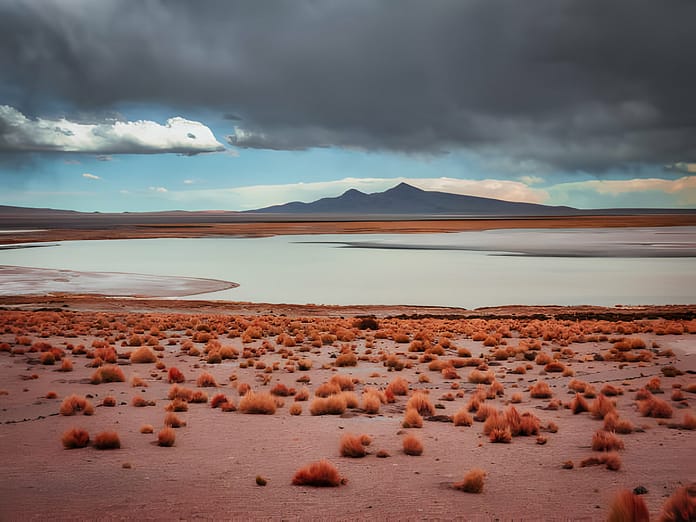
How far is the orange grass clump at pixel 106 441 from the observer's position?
32.1ft

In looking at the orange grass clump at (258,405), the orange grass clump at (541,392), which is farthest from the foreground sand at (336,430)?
the orange grass clump at (258,405)

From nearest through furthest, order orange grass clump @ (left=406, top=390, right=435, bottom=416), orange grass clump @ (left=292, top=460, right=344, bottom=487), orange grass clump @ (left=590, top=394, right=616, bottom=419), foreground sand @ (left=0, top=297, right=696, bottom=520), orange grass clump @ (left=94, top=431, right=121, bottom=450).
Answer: foreground sand @ (left=0, top=297, right=696, bottom=520) < orange grass clump @ (left=292, top=460, right=344, bottom=487) < orange grass clump @ (left=94, top=431, right=121, bottom=450) < orange grass clump @ (left=590, top=394, right=616, bottom=419) < orange grass clump @ (left=406, top=390, right=435, bottom=416)

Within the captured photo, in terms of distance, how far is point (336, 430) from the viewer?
11266 mm

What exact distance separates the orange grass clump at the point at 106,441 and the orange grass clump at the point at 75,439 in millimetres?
189

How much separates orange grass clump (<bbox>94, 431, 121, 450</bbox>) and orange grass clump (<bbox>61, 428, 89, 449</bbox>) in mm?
189

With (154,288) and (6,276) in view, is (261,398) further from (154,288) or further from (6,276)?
(6,276)

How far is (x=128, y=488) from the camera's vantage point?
798 cm

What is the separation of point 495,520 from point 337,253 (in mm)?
73264

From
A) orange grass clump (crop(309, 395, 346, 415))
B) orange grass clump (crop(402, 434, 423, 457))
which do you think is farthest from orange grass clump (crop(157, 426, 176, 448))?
orange grass clump (crop(402, 434, 423, 457))

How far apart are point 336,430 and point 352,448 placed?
5.72 feet

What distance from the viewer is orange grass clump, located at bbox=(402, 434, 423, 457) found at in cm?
966

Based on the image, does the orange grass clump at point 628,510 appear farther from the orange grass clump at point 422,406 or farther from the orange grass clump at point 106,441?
the orange grass clump at point 106,441

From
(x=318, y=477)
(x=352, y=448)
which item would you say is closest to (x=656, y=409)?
(x=352, y=448)

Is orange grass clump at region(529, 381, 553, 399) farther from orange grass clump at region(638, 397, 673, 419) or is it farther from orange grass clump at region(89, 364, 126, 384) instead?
orange grass clump at region(89, 364, 126, 384)
